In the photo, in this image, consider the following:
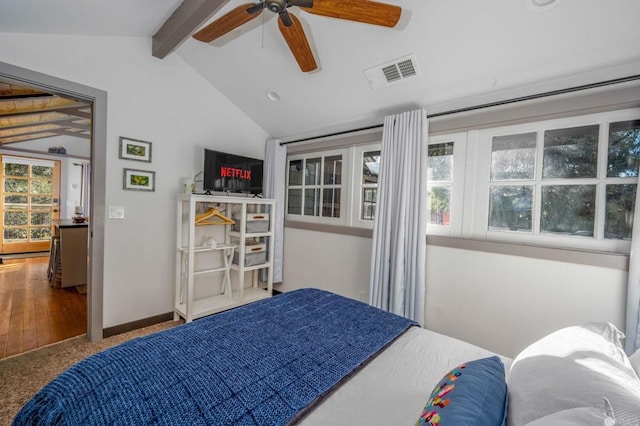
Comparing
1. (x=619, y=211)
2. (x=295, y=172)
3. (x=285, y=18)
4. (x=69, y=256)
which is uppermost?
(x=285, y=18)

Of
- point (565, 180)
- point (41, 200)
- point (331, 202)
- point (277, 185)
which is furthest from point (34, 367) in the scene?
point (41, 200)

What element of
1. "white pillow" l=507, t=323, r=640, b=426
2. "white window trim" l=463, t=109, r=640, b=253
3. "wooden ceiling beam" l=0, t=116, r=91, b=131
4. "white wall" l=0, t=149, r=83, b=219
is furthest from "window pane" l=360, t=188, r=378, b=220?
"white wall" l=0, t=149, r=83, b=219

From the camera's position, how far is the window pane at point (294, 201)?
11.9 feet

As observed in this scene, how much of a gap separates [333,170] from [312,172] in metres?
0.33

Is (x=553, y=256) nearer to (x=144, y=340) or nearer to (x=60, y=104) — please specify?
(x=144, y=340)

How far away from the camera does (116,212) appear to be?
8.24ft

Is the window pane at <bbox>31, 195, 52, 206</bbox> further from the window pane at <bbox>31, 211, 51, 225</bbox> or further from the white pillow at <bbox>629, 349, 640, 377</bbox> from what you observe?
the white pillow at <bbox>629, 349, 640, 377</bbox>

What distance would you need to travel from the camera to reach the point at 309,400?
92 centimetres

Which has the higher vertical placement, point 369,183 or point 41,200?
point 369,183

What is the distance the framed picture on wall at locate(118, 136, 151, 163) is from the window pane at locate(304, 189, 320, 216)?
173 cm

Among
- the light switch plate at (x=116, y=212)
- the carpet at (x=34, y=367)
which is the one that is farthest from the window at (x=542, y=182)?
the carpet at (x=34, y=367)

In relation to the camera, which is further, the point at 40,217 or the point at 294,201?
the point at 40,217

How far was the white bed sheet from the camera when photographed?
35.0 inches

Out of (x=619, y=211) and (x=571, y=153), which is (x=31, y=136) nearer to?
(x=571, y=153)
